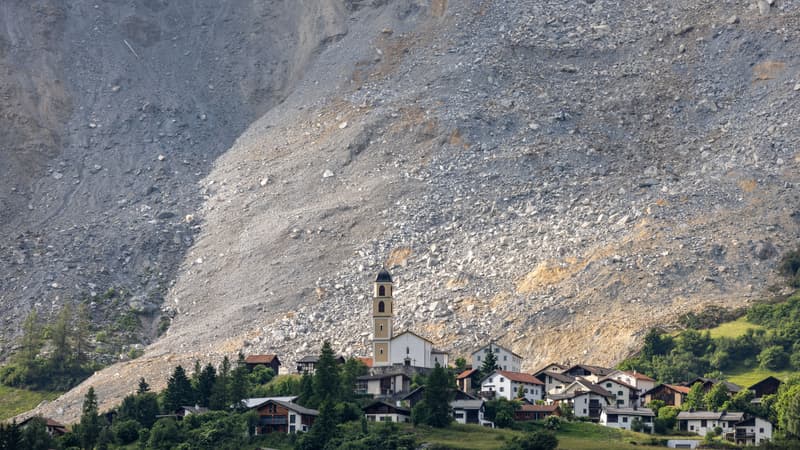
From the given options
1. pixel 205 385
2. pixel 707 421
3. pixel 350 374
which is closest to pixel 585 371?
pixel 707 421

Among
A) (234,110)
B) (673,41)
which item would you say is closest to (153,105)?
(234,110)

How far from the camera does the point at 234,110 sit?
604 ft

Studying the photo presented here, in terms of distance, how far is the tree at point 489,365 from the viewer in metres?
125

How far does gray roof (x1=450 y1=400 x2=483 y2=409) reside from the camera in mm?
116312

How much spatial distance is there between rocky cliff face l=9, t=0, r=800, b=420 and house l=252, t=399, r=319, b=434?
21.9 metres

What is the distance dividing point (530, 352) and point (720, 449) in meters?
26.3

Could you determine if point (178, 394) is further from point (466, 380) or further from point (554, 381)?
point (554, 381)

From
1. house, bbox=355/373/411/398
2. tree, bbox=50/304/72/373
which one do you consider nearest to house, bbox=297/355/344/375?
house, bbox=355/373/411/398

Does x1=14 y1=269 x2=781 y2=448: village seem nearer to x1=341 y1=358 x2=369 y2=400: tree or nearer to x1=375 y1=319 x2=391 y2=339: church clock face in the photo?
x1=375 y1=319 x2=391 y2=339: church clock face

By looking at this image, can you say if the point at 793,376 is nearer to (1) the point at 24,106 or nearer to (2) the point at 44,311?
(2) the point at 44,311

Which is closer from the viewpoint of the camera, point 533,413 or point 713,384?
point 533,413

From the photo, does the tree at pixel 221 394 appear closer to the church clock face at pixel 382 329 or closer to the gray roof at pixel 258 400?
the gray roof at pixel 258 400

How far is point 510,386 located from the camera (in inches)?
4766

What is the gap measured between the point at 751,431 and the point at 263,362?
34190mm
